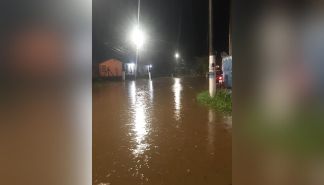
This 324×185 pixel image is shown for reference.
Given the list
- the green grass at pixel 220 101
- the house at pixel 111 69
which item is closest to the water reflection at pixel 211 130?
the green grass at pixel 220 101

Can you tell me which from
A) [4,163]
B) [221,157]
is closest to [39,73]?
[4,163]

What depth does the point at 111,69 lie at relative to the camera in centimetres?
3706

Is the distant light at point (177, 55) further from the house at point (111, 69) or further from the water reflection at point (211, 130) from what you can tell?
the water reflection at point (211, 130)

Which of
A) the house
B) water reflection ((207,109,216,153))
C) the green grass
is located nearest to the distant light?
the house

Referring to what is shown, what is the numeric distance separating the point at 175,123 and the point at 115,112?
297 cm

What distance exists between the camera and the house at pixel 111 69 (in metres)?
36.3

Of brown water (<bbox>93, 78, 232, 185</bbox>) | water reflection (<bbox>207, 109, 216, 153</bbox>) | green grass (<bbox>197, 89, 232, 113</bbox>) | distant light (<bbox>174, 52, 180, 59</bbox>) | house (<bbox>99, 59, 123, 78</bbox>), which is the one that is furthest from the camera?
distant light (<bbox>174, 52, 180, 59</bbox>)

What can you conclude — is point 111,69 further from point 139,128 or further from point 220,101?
point 139,128

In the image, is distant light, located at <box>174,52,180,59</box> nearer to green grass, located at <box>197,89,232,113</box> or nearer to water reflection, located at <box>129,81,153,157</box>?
green grass, located at <box>197,89,232,113</box>

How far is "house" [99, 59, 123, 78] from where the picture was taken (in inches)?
1431

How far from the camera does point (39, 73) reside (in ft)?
6.05

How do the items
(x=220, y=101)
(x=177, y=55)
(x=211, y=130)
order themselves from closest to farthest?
(x=211, y=130), (x=220, y=101), (x=177, y=55)

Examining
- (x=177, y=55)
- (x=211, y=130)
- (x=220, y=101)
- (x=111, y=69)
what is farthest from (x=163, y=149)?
(x=177, y=55)

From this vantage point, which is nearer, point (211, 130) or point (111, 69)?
point (211, 130)
